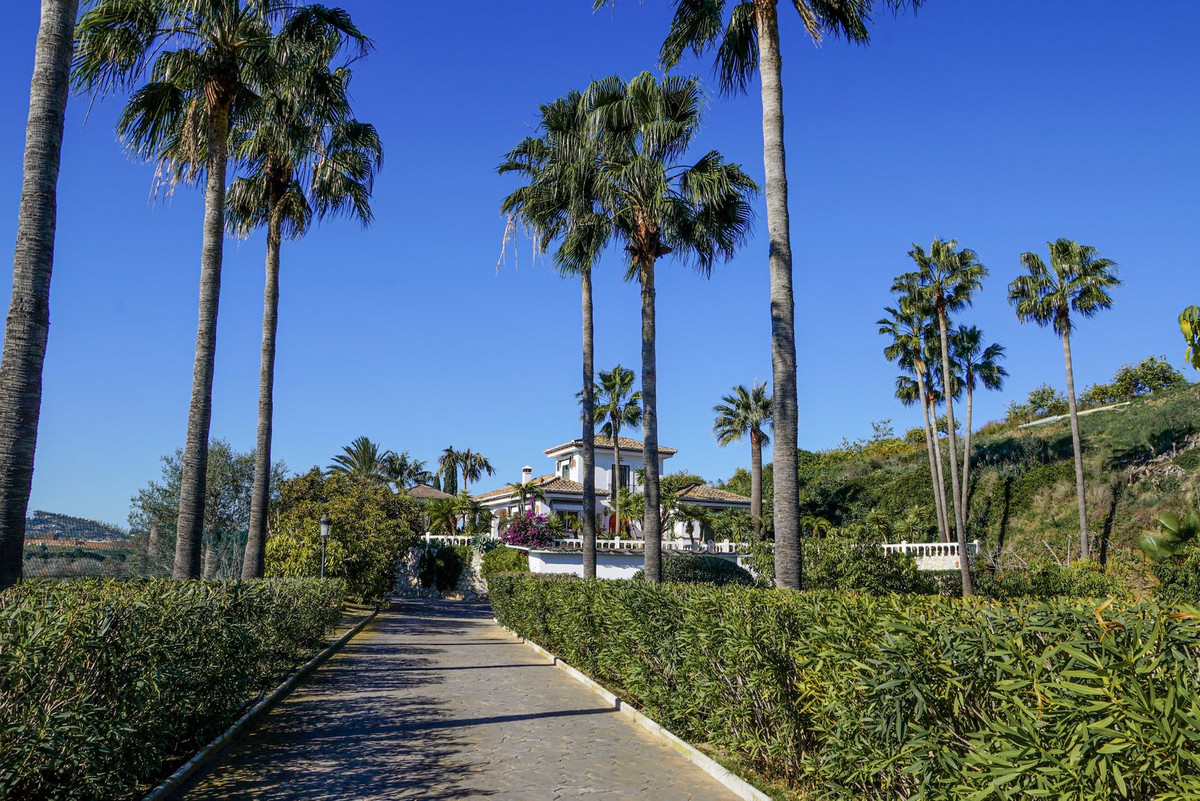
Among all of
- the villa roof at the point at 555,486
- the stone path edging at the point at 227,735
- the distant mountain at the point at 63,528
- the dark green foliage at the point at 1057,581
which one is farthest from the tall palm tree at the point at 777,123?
the villa roof at the point at 555,486

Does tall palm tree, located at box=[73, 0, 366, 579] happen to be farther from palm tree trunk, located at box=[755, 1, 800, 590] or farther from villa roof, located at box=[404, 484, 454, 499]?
villa roof, located at box=[404, 484, 454, 499]

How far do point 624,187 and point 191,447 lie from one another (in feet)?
32.2

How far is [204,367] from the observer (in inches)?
508

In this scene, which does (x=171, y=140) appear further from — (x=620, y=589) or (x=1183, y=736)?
(x=1183, y=736)

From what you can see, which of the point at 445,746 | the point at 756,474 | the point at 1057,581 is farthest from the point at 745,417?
the point at 445,746

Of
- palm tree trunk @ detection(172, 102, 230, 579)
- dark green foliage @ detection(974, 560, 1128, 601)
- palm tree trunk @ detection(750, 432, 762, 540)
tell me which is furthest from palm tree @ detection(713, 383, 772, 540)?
palm tree trunk @ detection(172, 102, 230, 579)

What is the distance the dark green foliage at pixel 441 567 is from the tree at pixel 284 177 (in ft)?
84.1

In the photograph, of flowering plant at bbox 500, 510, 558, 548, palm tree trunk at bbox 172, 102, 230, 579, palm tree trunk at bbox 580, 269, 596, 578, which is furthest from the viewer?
flowering plant at bbox 500, 510, 558, 548

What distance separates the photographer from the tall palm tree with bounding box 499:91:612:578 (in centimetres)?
1912

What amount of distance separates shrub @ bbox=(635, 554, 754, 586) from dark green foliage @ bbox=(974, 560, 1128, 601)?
8.28 meters

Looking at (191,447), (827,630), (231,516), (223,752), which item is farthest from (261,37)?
(231,516)

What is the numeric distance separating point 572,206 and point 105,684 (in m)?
16.2

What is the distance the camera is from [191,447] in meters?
12.6

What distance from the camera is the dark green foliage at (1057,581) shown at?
864 inches
